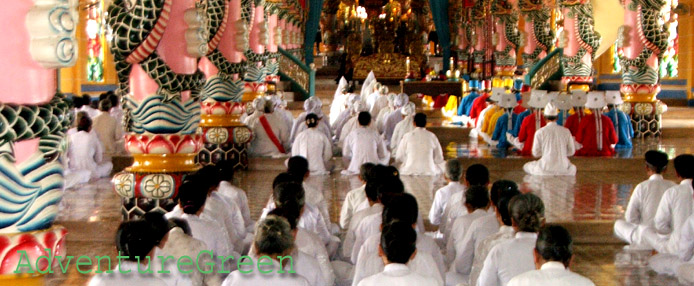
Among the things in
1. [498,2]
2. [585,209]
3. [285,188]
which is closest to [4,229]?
[285,188]

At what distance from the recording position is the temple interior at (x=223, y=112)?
336cm

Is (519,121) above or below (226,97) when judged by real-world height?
below

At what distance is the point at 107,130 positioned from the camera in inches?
506

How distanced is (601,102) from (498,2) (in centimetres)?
1306

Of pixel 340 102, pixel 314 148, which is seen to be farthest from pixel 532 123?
pixel 340 102

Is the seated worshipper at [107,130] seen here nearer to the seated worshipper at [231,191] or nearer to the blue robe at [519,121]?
the seated worshipper at [231,191]

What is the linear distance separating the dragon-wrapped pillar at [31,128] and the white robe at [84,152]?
8.11 meters

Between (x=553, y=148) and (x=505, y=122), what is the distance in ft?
8.36

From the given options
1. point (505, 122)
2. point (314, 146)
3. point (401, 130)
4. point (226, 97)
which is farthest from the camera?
point (505, 122)

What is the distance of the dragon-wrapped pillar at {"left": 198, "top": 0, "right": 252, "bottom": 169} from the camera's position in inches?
451

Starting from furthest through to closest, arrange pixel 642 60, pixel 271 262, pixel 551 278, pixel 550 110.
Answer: pixel 642 60 → pixel 550 110 → pixel 271 262 → pixel 551 278

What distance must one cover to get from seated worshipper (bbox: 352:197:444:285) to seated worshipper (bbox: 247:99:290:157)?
8059 mm

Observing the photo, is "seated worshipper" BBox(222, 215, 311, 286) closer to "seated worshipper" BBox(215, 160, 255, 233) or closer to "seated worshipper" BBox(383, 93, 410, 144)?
"seated worshipper" BBox(215, 160, 255, 233)

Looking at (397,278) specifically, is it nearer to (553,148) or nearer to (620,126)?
(553,148)
